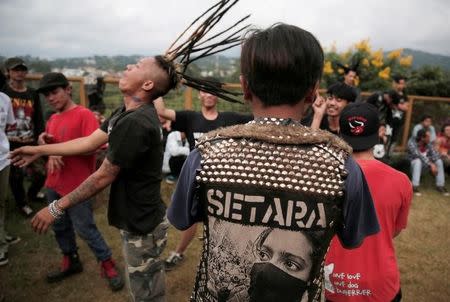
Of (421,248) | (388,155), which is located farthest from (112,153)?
(388,155)

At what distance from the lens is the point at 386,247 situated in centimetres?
196

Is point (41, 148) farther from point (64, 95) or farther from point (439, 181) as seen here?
point (439, 181)

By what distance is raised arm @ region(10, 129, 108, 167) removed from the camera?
2551 millimetres

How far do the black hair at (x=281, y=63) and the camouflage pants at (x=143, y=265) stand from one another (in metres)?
1.75

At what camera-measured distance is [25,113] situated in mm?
4961

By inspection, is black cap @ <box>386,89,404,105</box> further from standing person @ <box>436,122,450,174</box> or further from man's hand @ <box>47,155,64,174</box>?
man's hand @ <box>47,155,64,174</box>

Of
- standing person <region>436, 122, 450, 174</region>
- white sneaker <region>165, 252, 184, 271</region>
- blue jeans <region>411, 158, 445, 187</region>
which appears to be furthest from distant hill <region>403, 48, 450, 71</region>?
white sneaker <region>165, 252, 184, 271</region>

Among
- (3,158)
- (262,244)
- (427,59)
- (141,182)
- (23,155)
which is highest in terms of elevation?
(427,59)

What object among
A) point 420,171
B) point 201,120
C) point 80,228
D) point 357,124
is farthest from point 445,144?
point 80,228

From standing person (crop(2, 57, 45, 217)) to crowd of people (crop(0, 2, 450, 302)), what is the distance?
1.10 meters

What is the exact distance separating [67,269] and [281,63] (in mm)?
3550

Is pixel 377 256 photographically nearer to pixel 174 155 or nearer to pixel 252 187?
pixel 252 187

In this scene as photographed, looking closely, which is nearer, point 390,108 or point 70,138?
point 70,138

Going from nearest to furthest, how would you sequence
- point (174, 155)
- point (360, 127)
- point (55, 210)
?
point (360, 127)
point (55, 210)
point (174, 155)
